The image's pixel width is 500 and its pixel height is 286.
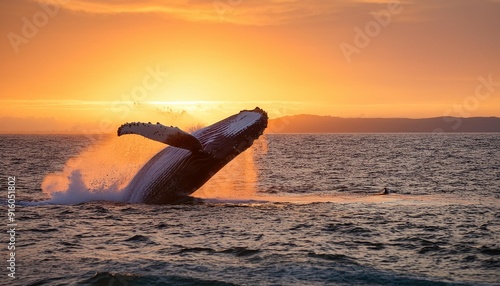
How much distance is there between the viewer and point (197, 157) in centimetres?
1344

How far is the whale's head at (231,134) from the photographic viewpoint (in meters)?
13.3

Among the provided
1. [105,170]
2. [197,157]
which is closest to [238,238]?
[197,157]

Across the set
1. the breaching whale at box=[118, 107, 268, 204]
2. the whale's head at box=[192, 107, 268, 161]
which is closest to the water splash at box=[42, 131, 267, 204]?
the breaching whale at box=[118, 107, 268, 204]

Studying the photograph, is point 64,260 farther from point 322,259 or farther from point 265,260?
point 322,259

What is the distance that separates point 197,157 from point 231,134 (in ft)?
3.02

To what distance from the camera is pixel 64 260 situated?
9383 mm

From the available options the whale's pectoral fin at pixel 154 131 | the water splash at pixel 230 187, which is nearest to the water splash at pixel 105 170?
the water splash at pixel 230 187

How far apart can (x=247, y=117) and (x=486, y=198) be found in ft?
33.9

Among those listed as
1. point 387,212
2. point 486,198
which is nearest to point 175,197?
point 387,212

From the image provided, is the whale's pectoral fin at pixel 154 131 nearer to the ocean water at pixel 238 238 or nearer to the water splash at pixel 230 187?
the ocean water at pixel 238 238

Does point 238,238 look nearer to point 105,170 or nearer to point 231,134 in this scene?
point 231,134

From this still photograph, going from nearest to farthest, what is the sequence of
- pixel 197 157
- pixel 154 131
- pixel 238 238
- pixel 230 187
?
pixel 238 238 → pixel 154 131 → pixel 197 157 → pixel 230 187

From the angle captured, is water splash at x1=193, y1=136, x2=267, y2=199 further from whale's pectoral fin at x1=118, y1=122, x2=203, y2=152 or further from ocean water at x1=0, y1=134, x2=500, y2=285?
whale's pectoral fin at x1=118, y1=122, x2=203, y2=152

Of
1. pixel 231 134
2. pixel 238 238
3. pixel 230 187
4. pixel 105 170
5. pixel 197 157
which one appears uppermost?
Result: pixel 231 134
